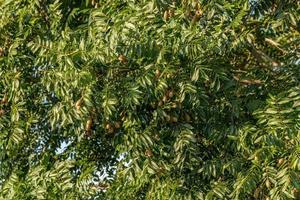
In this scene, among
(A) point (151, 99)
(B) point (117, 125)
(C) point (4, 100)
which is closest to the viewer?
(A) point (151, 99)

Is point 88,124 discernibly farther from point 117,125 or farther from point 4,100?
point 4,100

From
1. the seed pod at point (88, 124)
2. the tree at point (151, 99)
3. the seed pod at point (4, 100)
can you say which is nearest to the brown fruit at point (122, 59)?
the tree at point (151, 99)

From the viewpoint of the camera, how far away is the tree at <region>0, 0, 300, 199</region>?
6.03 metres

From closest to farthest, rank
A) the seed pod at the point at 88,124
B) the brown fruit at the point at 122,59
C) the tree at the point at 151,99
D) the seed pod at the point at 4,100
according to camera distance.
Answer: the tree at the point at 151,99 → the brown fruit at the point at 122,59 → the seed pod at the point at 88,124 → the seed pod at the point at 4,100

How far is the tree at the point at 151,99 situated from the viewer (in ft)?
19.8

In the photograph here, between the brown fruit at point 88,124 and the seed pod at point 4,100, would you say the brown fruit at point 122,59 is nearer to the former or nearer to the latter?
the brown fruit at point 88,124

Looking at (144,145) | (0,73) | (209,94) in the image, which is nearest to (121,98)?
(144,145)

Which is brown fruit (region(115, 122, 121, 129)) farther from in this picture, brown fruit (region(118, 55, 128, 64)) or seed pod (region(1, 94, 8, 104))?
seed pod (region(1, 94, 8, 104))

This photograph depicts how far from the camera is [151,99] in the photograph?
6.59 metres

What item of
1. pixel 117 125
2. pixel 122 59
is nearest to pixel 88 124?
pixel 117 125

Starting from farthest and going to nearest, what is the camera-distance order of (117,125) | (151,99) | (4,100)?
1. (4,100)
2. (117,125)
3. (151,99)

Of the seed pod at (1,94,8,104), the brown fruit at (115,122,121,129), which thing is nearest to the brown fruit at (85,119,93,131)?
the brown fruit at (115,122,121,129)

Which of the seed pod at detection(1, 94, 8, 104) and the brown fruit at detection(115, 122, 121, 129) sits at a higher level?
the seed pod at detection(1, 94, 8, 104)

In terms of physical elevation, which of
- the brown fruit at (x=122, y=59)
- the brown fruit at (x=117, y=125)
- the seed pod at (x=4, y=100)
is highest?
the brown fruit at (x=122, y=59)
